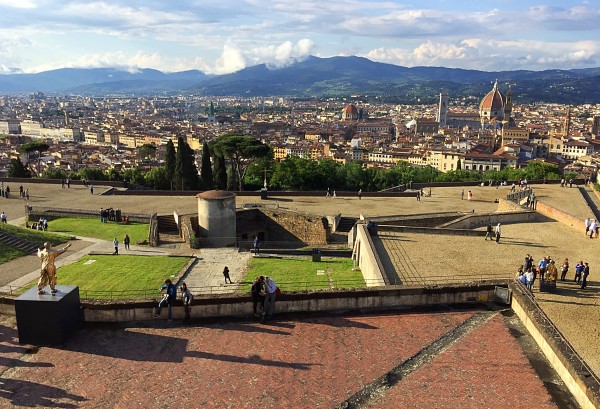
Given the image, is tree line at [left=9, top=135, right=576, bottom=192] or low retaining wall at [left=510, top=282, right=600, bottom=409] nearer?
low retaining wall at [left=510, top=282, right=600, bottom=409]

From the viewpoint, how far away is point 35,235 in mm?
24922

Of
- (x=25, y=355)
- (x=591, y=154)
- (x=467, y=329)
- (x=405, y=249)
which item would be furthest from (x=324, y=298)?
(x=591, y=154)

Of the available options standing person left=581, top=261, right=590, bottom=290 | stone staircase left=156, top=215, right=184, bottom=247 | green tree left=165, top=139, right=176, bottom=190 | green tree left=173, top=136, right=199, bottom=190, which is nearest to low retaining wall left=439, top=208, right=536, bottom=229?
standing person left=581, top=261, right=590, bottom=290

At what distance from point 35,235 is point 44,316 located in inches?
694

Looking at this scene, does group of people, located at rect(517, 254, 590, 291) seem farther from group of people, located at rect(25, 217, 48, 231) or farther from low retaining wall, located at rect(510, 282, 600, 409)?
group of people, located at rect(25, 217, 48, 231)

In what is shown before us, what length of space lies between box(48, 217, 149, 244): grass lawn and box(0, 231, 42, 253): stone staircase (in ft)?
11.6

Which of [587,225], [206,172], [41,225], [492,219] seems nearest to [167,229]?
[41,225]

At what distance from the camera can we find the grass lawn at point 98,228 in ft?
89.1

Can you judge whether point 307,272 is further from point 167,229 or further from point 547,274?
point 167,229

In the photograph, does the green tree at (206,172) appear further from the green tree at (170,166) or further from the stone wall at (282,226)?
the stone wall at (282,226)

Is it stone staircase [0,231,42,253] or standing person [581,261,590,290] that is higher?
standing person [581,261,590,290]

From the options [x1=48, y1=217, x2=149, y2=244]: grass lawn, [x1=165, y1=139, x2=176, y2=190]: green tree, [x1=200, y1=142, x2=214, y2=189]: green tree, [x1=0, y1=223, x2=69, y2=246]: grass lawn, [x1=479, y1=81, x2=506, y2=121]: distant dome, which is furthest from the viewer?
[x1=479, y1=81, x2=506, y2=121]: distant dome

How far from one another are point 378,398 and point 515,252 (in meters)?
12.1

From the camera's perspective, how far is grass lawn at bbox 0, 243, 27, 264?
72.4 feet
